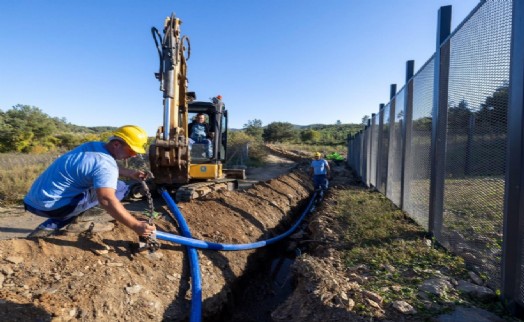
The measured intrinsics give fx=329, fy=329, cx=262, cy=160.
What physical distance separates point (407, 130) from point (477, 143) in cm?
286

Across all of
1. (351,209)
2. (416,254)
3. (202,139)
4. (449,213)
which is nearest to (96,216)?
(202,139)

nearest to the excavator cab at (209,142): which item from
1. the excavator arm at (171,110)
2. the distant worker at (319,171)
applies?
the excavator arm at (171,110)

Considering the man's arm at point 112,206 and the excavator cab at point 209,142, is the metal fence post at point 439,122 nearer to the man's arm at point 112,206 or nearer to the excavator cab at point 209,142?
the man's arm at point 112,206

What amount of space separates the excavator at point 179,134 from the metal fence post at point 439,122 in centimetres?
439

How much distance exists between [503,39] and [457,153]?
4.09ft

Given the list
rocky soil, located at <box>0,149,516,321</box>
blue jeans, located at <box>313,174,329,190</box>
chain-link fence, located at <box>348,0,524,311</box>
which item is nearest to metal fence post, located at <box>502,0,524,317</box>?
chain-link fence, located at <box>348,0,524,311</box>

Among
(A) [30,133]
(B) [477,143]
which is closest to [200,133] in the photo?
(B) [477,143]

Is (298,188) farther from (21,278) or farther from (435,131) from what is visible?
(21,278)

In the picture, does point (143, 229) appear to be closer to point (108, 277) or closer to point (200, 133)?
point (108, 277)

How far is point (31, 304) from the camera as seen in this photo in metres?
2.62

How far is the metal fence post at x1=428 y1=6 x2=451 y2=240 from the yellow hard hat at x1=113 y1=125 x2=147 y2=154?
3.51 meters

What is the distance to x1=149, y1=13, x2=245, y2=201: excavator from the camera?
618 cm

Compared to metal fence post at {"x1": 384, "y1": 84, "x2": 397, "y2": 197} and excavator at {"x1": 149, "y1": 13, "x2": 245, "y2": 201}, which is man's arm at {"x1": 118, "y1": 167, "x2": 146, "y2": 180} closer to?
excavator at {"x1": 149, "y1": 13, "x2": 245, "y2": 201}

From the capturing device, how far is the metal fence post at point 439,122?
410 cm
